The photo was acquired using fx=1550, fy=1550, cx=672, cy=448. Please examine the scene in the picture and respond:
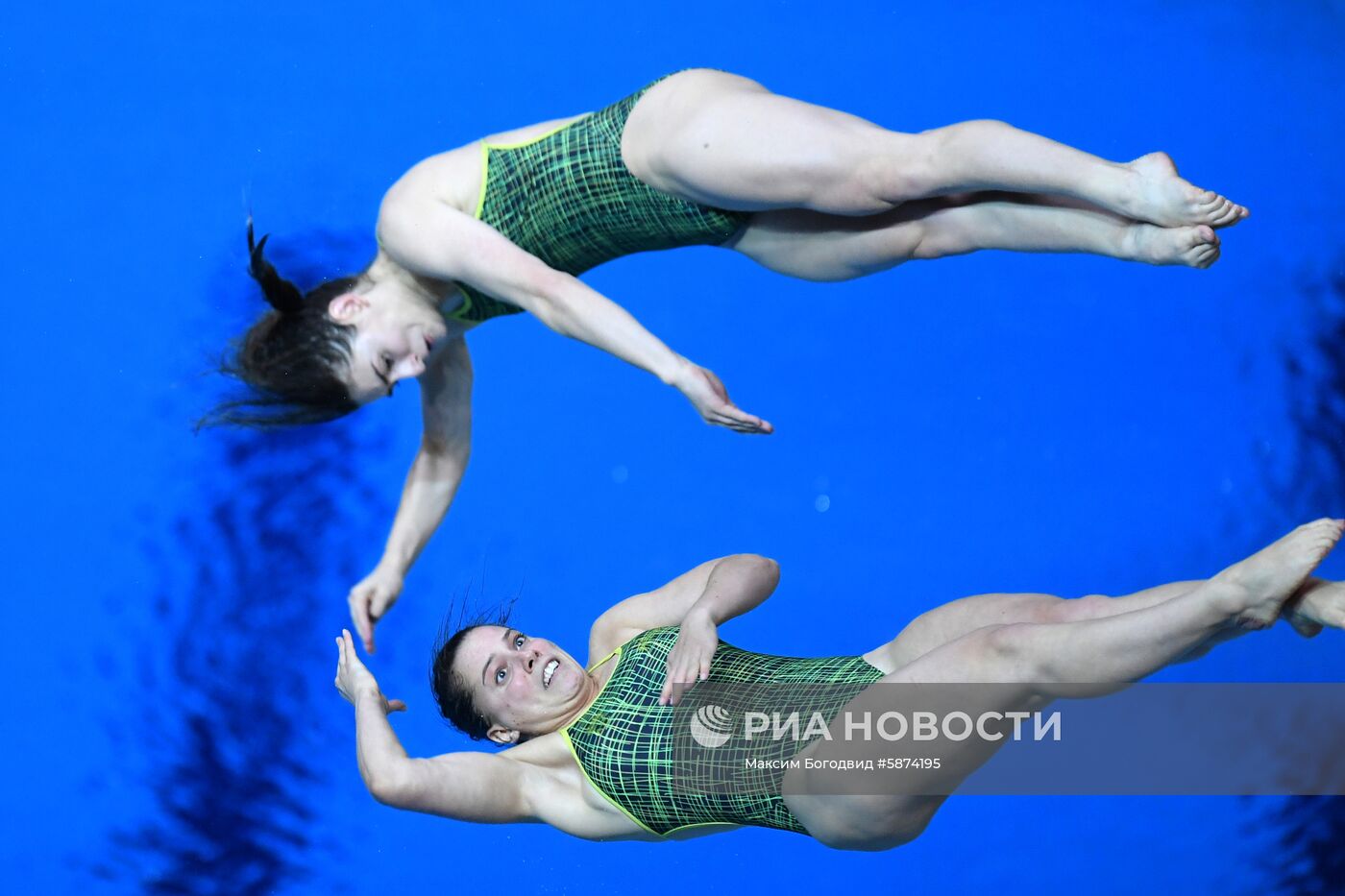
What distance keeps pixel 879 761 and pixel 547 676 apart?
1.99 feet

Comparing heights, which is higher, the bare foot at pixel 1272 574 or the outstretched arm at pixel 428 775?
the outstretched arm at pixel 428 775

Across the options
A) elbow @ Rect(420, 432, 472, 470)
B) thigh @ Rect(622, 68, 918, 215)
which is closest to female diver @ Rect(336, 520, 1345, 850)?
elbow @ Rect(420, 432, 472, 470)

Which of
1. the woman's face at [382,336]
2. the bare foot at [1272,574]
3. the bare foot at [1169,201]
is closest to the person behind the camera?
the bare foot at [1272,574]

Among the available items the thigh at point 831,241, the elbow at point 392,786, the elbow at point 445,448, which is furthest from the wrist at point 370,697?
the thigh at point 831,241

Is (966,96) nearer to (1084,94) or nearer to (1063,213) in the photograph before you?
(1084,94)

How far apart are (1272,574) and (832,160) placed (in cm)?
75

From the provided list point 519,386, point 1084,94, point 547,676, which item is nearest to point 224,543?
point 519,386

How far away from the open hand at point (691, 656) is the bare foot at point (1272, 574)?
739 millimetres

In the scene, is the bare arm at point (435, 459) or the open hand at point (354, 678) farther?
the bare arm at point (435, 459)

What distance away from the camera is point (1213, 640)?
1.74m

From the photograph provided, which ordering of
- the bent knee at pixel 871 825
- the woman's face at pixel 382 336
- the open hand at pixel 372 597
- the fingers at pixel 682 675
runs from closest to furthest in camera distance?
the bent knee at pixel 871 825, the fingers at pixel 682 675, the woman's face at pixel 382 336, the open hand at pixel 372 597

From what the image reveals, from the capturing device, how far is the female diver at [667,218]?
1915 millimetres

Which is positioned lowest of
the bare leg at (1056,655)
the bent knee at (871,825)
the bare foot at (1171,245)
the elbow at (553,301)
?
the bent knee at (871,825)

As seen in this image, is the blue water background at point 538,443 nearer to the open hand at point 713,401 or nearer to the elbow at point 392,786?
the elbow at point 392,786
